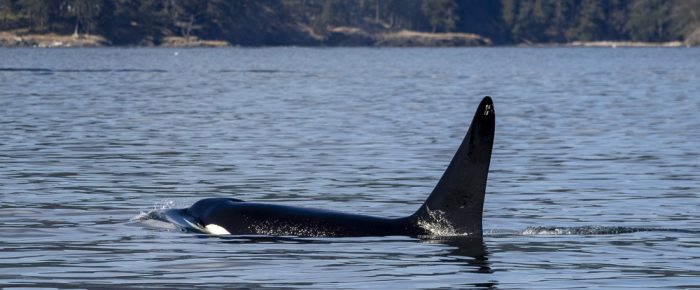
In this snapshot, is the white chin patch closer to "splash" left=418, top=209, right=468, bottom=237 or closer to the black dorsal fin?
"splash" left=418, top=209, right=468, bottom=237

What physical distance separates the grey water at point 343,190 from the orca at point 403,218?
217mm

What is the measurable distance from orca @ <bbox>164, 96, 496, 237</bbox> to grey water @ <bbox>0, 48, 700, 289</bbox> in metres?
0.22

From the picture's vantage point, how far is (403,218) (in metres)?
17.4

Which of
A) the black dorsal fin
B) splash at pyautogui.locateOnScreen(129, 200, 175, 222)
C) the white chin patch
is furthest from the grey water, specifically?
the black dorsal fin

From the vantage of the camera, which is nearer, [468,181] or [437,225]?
[468,181]

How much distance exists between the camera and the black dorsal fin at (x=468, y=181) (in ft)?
51.1

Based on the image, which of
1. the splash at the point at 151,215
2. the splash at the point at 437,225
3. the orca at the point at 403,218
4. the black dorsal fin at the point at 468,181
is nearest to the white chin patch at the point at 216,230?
the orca at the point at 403,218

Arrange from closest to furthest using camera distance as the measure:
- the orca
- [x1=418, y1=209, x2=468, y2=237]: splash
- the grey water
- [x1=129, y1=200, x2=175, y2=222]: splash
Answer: the grey water
the orca
[x1=418, y1=209, x2=468, y2=237]: splash
[x1=129, y1=200, x2=175, y2=222]: splash

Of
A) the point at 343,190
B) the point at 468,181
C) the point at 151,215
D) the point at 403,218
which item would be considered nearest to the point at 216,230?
the point at 403,218

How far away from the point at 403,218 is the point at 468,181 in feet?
5.51

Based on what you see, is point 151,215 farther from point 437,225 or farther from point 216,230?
point 437,225

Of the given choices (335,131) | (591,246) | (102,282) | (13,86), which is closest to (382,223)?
(591,246)

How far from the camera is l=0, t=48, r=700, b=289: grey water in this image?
15.5 m

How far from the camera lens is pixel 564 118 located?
156 feet
